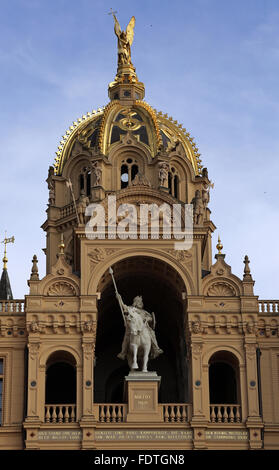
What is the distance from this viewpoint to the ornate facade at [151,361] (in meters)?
43.4

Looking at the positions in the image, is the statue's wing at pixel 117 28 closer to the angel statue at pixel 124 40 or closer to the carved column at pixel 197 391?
the angel statue at pixel 124 40

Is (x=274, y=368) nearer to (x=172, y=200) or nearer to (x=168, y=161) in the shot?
(x=172, y=200)

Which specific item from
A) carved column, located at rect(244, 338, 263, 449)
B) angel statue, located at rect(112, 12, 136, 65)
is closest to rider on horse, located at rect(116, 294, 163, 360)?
carved column, located at rect(244, 338, 263, 449)

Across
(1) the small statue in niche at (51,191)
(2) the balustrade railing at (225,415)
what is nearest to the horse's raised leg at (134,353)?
(2) the balustrade railing at (225,415)

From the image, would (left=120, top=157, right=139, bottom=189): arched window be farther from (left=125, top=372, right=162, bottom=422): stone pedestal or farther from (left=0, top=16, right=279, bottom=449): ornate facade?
(left=125, top=372, right=162, bottom=422): stone pedestal

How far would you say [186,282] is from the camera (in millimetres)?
45625

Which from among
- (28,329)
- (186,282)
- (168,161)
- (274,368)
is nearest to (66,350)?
(28,329)

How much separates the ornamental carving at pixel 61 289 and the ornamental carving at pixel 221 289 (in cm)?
544

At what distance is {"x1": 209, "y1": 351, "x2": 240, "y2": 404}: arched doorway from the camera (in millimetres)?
46344

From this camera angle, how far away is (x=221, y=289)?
46.0 m

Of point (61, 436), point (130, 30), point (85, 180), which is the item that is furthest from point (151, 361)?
point (130, 30)

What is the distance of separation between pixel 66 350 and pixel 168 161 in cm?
1323

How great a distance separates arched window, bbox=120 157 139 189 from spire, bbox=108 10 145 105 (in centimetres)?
340

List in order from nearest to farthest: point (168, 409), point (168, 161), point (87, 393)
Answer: point (87, 393) → point (168, 409) → point (168, 161)
